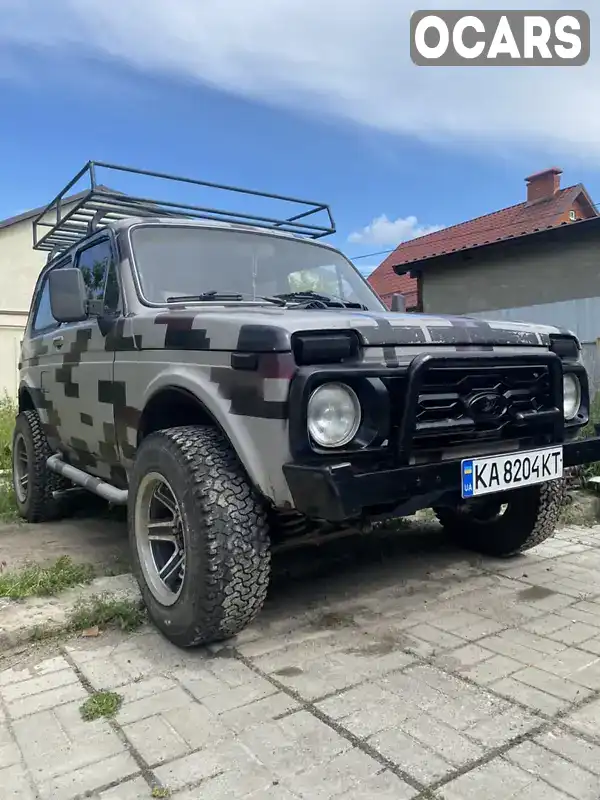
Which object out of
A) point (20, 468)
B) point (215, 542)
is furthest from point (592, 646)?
point (20, 468)

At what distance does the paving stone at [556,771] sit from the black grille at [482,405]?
1.08 m

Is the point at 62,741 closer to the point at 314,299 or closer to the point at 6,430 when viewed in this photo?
the point at 314,299

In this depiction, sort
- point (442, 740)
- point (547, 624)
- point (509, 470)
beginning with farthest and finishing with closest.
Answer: point (547, 624) → point (509, 470) → point (442, 740)

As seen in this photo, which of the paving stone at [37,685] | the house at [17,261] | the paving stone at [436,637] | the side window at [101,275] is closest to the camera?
the paving stone at [37,685]

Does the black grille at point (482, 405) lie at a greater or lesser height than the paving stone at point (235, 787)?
greater

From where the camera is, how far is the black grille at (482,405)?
2637mm

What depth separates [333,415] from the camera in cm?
244

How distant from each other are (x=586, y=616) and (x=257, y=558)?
5.46 ft

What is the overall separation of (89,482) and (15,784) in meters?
2.25

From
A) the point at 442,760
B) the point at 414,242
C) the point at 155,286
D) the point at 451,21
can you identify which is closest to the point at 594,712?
the point at 442,760

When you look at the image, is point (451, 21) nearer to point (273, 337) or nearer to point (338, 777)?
point (273, 337)

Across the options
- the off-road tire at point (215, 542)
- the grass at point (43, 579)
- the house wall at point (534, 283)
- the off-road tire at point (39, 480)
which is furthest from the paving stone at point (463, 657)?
the house wall at point (534, 283)

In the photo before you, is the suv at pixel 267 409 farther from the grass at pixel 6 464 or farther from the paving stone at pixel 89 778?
the grass at pixel 6 464

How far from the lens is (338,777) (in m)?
1.95
